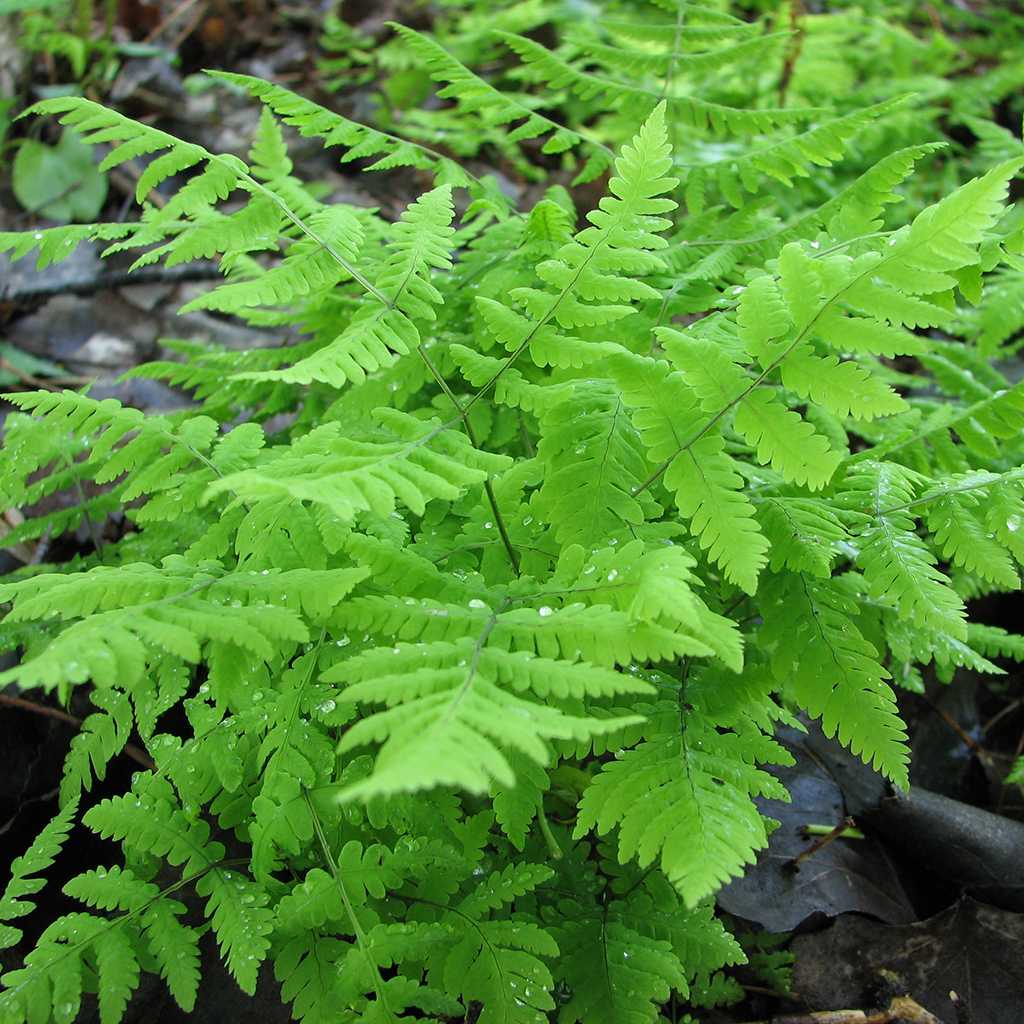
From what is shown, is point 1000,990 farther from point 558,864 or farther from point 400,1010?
point 400,1010

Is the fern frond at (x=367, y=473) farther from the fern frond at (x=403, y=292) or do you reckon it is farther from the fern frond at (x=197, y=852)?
the fern frond at (x=197, y=852)

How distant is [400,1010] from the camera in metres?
1.45

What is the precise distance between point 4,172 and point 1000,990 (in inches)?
229

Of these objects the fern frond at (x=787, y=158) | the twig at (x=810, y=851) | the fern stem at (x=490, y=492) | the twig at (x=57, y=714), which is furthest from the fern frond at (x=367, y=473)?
the twig at (x=810, y=851)

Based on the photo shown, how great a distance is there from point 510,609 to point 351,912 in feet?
2.31

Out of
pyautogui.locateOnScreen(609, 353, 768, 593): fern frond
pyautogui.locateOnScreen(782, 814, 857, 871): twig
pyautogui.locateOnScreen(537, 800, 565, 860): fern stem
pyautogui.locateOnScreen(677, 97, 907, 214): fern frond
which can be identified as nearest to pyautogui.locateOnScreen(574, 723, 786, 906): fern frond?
pyautogui.locateOnScreen(537, 800, 565, 860): fern stem

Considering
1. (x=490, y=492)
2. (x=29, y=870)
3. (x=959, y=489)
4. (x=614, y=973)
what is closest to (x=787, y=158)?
(x=959, y=489)

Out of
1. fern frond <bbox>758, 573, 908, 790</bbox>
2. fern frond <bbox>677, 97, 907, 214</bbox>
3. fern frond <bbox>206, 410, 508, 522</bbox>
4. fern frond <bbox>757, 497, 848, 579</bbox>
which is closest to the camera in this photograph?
fern frond <bbox>206, 410, 508, 522</bbox>

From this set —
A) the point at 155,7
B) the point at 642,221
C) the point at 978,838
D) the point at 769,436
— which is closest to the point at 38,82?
the point at 155,7

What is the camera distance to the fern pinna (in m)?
1.36

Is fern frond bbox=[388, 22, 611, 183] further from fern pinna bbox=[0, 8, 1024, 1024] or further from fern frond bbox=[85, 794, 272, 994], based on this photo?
fern frond bbox=[85, 794, 272, 994]

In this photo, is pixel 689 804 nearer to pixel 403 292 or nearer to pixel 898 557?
pixel 898 557

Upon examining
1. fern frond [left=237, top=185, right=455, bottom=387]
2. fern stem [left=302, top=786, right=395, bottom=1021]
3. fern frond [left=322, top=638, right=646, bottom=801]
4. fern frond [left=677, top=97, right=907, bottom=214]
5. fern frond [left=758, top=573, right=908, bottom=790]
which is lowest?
fern stem [left=302, top=786, right=395, bottom=1021]

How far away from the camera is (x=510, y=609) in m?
1.58
